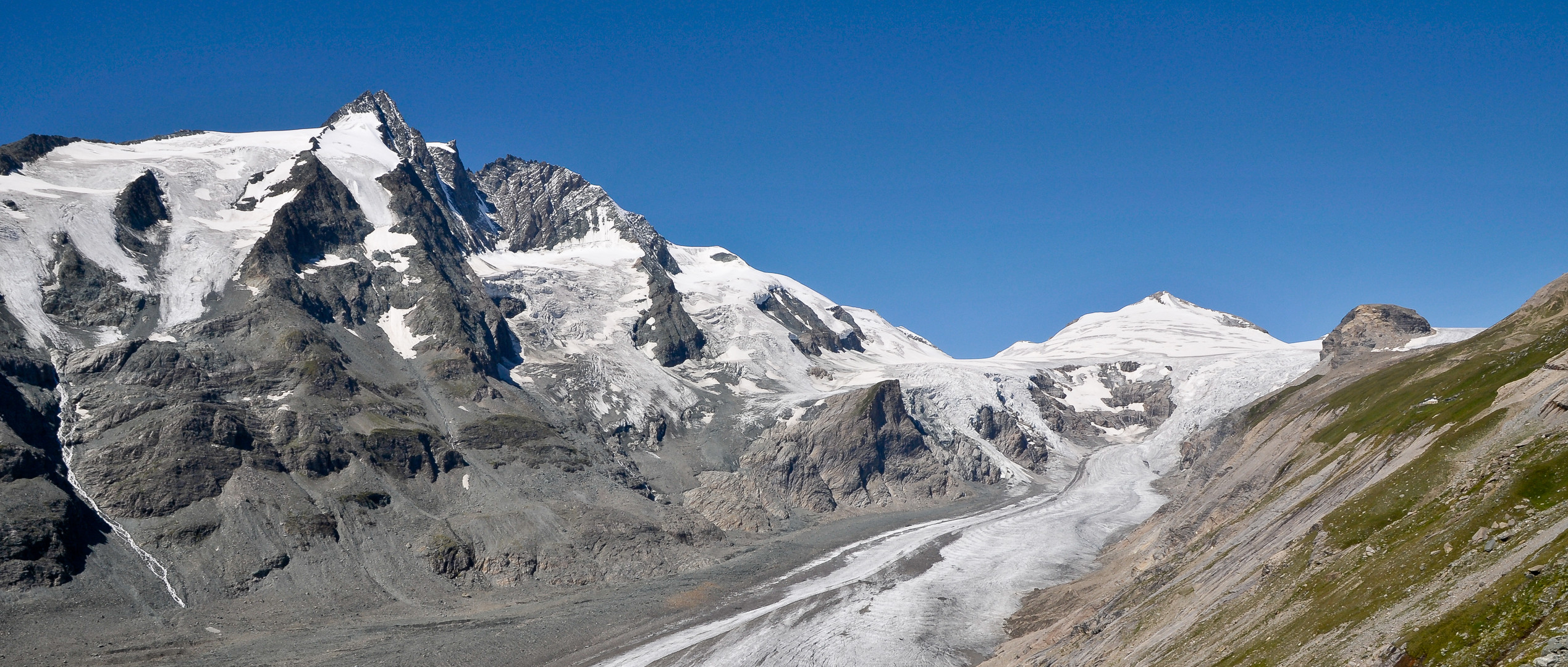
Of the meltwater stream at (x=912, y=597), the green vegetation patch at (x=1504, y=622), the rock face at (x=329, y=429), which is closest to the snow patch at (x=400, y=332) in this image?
the rock face at (x=329, y=429)

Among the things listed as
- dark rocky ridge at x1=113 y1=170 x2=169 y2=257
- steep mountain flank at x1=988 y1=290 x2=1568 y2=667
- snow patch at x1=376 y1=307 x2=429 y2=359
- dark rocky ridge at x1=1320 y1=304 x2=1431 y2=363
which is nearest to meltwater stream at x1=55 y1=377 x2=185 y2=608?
dark rocky ridge at x1=113 y1=170 x2=169 y2=257

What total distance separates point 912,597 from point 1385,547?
196 ft

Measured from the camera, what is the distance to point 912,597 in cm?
9056

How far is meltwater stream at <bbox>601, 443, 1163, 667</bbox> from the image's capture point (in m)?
73.5

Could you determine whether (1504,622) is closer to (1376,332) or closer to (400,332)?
(400,332)

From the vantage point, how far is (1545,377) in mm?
41250

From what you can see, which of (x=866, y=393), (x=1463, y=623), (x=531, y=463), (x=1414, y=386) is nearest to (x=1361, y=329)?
(x=866, y=393)

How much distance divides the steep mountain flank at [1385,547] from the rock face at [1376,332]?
428 ft

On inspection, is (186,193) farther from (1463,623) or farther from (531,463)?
(1463,623)

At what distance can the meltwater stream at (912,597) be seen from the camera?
73.5 metres

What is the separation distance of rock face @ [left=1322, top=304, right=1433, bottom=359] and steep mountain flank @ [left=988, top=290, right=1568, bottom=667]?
428 ft

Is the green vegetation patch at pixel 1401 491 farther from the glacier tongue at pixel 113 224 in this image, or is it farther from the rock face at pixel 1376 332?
the rock face at pixel 1376 332

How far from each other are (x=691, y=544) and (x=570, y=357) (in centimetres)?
8092

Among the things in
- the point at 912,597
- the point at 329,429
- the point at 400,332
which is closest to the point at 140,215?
the point at 400,332
